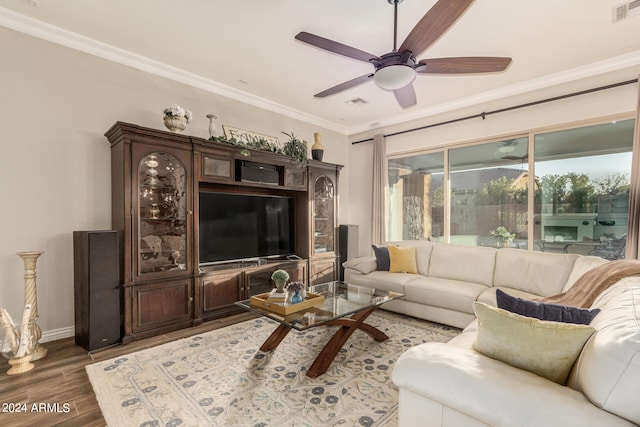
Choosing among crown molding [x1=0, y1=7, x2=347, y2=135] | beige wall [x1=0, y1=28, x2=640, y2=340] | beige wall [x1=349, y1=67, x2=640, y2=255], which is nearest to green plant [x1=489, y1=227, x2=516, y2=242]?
beige wall [x1=349, y1=67, x2=640, y2=255]

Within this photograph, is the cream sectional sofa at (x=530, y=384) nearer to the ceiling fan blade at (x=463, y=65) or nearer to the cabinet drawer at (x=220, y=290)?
the ceiling fan blade at (x=463, y=65)

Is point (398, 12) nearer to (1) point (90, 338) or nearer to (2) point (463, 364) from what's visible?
(2) point (463, 364)

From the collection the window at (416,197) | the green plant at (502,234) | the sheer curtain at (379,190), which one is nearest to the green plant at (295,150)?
the sheer curtain at (379,190)

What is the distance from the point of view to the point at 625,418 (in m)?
0.95

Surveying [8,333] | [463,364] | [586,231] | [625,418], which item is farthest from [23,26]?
[586,231]

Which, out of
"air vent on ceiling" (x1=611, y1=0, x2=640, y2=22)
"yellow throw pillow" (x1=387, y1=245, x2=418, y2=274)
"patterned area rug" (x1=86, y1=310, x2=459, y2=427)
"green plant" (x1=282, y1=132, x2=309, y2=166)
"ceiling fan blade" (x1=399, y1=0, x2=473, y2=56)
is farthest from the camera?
"green plant" (x1=282, y1=132, x2=309, y2=166)

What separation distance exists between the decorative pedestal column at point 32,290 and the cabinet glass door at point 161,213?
758mm

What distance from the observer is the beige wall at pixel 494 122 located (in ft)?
10.8

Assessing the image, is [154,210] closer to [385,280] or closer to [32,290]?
Answer: [32,290]

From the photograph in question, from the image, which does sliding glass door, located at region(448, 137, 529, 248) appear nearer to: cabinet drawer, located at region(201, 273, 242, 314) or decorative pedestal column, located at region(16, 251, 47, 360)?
cabinet drawer, located at region(201, 273, 242, 314)

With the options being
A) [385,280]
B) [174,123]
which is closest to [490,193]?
[385,280]

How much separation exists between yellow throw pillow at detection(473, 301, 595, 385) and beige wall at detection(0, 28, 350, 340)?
3419 millimetres

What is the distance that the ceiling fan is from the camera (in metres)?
1.75

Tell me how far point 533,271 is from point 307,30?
3271mm
